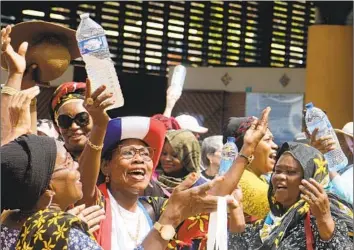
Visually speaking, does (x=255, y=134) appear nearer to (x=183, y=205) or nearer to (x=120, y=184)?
(x=120, y=184)

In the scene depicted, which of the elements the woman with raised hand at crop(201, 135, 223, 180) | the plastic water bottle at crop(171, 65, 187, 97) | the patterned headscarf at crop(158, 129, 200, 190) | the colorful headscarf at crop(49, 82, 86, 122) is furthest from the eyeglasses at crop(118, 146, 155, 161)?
the woman with raised hand at crop(201, 135, 223, 180)

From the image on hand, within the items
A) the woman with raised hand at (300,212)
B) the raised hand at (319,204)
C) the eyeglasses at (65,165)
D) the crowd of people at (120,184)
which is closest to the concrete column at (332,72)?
the crowd of people at (120,184)

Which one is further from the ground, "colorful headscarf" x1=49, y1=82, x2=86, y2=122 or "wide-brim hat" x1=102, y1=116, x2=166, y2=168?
"colorful headscarf" x1=49, y1=82, x2=86, y2=122

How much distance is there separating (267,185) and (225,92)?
918 cm

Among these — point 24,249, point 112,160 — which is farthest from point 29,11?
point 24,249

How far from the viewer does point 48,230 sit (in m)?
3.39

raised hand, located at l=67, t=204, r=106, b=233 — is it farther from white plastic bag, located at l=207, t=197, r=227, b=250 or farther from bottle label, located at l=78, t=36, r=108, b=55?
bottle label, located at l=78, t=36, r=108, b=55

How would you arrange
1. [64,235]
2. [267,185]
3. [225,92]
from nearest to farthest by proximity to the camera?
[64,235] → [267,185] → [225,92]

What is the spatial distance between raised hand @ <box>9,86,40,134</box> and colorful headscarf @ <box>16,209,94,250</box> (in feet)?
2.31

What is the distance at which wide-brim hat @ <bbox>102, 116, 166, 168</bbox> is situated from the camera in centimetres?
457

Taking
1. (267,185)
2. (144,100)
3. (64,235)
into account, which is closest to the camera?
(64,235)

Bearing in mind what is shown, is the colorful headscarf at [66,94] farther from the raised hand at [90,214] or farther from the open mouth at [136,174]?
the raised hand at [90,214]

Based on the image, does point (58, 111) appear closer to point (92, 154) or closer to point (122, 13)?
point (92, 154)

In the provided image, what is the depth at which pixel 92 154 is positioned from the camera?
428 centimetres
